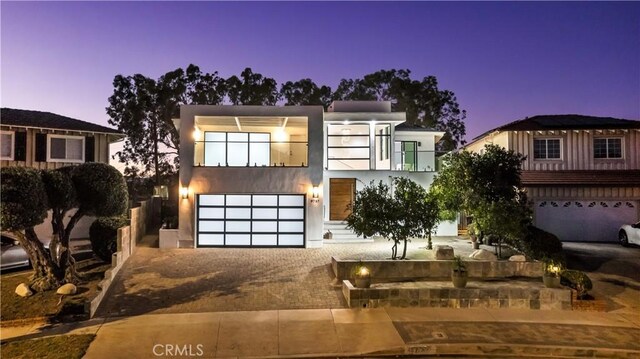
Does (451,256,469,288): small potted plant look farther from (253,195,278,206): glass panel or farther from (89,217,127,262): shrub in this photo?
(89,217,127,262): shrub

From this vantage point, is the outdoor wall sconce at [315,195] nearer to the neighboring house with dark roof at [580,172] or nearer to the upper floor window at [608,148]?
the neighboring house with dark roof at [580,172]

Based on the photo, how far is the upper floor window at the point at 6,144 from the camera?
20.3m

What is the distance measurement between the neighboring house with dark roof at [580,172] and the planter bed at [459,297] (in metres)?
10.6

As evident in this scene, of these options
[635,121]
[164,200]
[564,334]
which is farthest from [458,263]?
[164,200]

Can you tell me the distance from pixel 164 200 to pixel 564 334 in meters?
21.8

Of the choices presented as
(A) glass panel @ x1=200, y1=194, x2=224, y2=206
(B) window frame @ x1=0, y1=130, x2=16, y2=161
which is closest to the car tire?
(A) glass panel @ x1=200, y1=194, x2=224, y2=206

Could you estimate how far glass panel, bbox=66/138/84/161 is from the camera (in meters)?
21.9

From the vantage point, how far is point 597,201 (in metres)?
20.6

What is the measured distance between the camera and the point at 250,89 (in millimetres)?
35938

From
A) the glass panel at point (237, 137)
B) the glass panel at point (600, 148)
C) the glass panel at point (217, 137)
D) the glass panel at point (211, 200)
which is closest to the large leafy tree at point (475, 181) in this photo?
the glass panel at point (600, 148)

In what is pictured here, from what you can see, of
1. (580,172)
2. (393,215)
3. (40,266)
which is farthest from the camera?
(580,172)

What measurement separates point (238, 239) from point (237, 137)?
15.1ft

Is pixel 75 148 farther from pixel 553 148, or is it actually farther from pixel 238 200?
pixel 553 148

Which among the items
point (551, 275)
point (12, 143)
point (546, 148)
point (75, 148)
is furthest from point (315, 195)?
point (12, 143)
